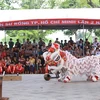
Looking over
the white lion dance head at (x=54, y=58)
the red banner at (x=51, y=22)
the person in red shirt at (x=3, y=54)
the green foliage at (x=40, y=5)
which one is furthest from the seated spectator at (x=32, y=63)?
the green foliage at (x=40, y=5)

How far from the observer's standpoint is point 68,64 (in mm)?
15969

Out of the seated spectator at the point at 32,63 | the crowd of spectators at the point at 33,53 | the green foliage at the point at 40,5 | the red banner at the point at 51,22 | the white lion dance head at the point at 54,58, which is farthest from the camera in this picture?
the green foliage at the point at 40,5

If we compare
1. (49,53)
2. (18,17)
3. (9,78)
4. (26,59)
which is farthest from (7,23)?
(49,53)

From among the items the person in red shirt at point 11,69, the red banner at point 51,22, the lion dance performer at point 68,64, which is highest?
the red banner at point 51,22

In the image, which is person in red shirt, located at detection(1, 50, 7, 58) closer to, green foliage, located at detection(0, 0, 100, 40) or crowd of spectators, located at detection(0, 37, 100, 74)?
crowd of spectators, located at detection(0, 37, 100, 74)

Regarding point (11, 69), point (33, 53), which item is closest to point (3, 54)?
point (33, 53)

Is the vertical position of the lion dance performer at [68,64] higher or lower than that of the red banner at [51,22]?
lower

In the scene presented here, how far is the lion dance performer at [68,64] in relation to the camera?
15.7m

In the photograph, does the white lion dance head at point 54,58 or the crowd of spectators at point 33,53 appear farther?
the crowd of spectators at point 33,53

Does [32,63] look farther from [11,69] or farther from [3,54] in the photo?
[11,69]

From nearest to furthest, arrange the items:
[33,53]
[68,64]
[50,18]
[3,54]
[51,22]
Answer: [68,64] < [51,22] < [50,18] < [3,54] < [33,53]

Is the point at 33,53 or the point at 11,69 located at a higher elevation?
the point at 33,53

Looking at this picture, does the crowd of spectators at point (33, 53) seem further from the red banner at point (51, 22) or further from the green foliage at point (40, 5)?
the green foliage at point (40, 5)

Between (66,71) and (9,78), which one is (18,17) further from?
(66,71)
